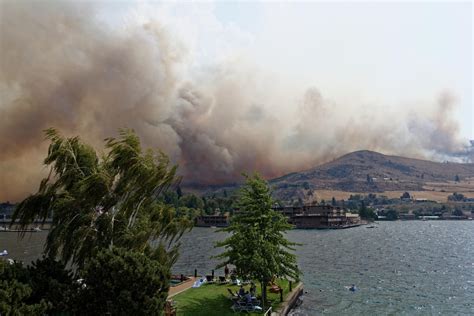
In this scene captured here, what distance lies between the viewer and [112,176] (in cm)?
3014

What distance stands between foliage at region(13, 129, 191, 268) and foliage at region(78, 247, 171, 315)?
3.31m

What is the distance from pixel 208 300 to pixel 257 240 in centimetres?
828

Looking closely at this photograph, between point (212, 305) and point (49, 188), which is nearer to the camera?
point (49, 188)

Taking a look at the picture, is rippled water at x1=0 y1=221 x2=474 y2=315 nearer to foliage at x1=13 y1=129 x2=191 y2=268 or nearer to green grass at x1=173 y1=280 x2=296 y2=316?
green grass at x1=173 y1=280 x2=296 y2=316

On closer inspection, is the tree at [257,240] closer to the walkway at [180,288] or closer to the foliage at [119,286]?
the walkway at [180,288]

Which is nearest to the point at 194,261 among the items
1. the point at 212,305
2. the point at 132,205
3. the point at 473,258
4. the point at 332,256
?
the point at 332,256

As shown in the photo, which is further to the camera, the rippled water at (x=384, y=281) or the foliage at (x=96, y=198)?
the rippled water at (x=384, y=281)

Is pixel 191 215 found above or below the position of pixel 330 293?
above

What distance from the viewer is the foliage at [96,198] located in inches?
1112

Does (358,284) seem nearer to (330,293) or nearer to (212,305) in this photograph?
(330,293)

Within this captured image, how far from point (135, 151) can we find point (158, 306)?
11362 millimetres

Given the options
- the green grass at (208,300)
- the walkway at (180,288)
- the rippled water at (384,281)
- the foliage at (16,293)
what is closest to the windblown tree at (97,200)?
the foliage at (16,293)

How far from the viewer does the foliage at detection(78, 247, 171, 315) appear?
24.1 metres

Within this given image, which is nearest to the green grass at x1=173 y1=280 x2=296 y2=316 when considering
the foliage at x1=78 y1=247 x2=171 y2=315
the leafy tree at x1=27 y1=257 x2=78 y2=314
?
the foliage at x1=78 y1=247 x2=171 y2=315
